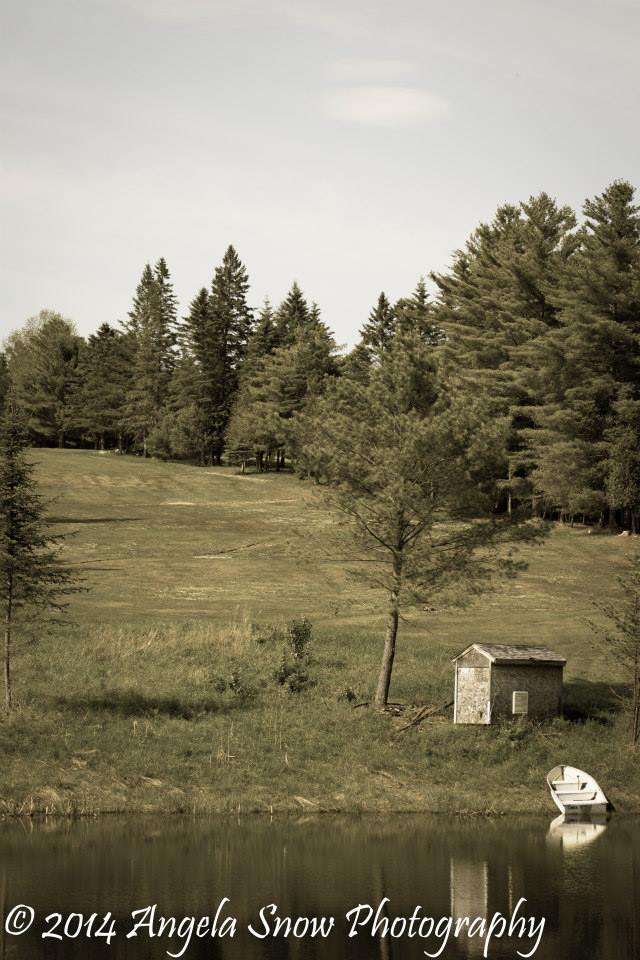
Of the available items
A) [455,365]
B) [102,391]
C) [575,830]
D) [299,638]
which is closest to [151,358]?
[102,391]

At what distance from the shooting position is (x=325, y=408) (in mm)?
45281

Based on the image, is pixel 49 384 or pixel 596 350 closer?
pixel 596 350

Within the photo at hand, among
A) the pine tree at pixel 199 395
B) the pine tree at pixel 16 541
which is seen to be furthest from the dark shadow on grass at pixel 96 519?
the pine tree at pixel 16 541

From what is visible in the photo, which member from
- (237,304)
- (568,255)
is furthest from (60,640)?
(237,304)

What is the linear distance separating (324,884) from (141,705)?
47.1ft

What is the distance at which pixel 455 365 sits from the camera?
74062 mm

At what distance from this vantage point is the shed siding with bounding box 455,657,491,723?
138ft

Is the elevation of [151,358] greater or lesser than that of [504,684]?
greater

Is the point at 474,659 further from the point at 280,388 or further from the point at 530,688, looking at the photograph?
the point at 280,388

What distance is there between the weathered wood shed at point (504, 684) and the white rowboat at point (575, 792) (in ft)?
13.3

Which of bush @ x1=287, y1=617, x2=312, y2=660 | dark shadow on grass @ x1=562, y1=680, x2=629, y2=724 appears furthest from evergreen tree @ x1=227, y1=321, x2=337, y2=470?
dark shadow on grass @ x1=562, y1=680, x2=629, y2=724

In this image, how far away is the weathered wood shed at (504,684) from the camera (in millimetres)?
42031

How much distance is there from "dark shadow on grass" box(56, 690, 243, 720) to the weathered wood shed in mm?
8136

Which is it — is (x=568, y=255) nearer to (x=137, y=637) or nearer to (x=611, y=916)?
(x=137, y=637)
